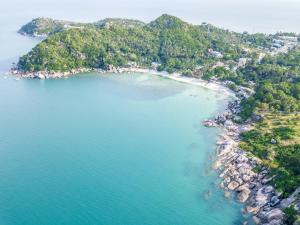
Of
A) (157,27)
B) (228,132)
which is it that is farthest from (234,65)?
(228,132)

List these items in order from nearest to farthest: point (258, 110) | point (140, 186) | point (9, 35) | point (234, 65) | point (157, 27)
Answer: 1. point (140, 186)
2. point (258, 110)
3. point (234, 65)
4. point (157, 27)
5. point (9, 35)

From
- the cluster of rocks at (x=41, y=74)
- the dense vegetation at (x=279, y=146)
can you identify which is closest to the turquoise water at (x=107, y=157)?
the cluster of rocks at (x=41, y=74)

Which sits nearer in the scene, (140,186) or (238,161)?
(140,186)

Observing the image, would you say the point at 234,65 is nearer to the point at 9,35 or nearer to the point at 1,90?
the point at 1,90

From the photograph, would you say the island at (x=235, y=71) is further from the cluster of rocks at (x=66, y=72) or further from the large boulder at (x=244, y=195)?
the cluster of rocks at (x=66, y=72)

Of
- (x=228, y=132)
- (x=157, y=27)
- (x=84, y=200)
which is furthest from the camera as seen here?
(x=157, y=27)

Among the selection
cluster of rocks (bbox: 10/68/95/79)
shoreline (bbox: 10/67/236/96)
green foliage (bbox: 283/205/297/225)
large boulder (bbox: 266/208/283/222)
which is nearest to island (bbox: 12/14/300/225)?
green foliage (bbox: 283/205/297/225)

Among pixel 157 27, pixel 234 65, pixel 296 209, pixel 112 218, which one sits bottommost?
pixel 112 218
